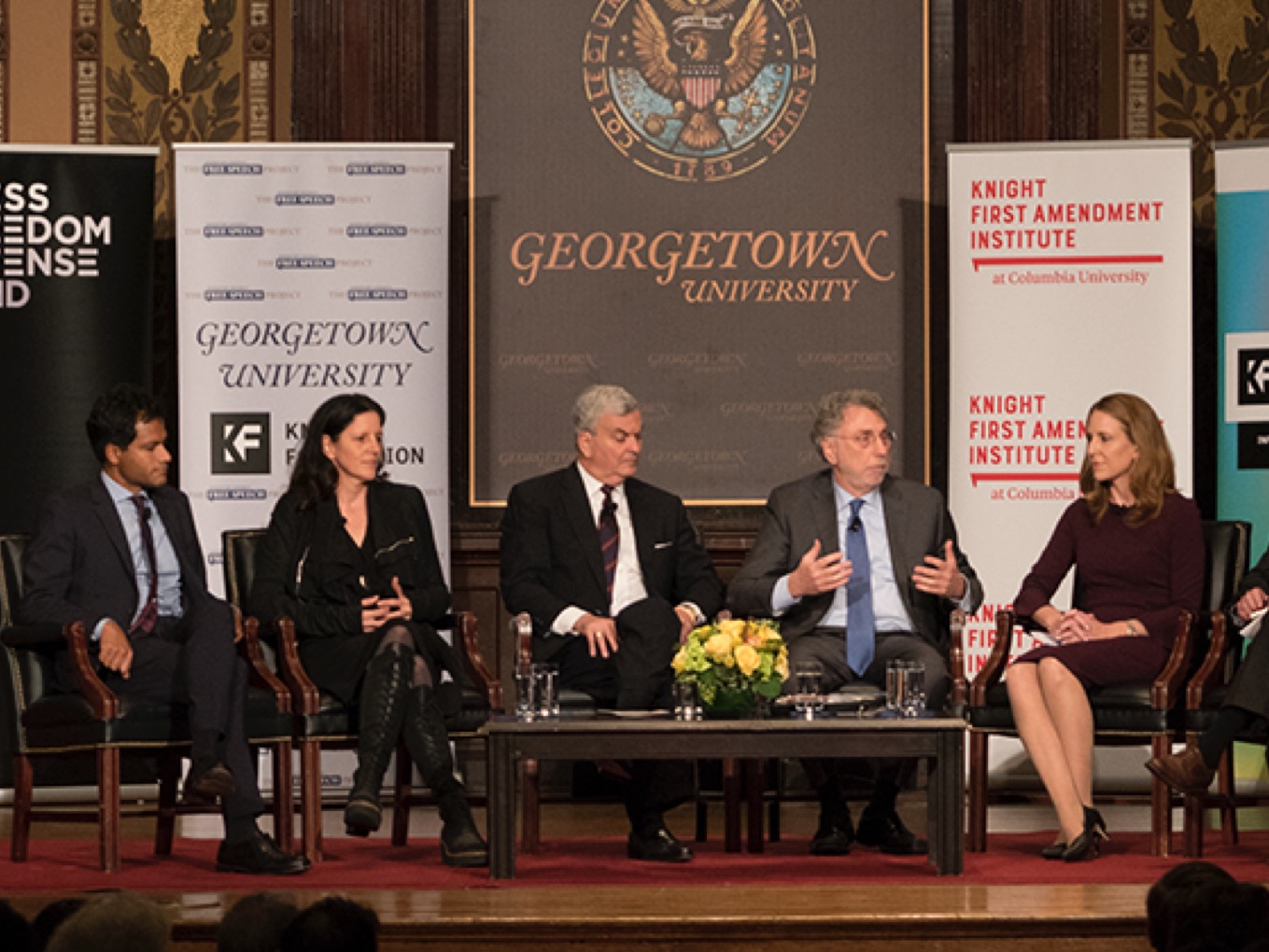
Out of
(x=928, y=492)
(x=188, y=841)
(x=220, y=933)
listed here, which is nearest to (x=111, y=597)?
(x=188, y=841)

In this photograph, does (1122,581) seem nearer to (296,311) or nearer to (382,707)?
(382,707)

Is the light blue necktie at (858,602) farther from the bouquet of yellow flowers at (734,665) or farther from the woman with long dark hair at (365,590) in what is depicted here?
the woman with long dark hair at (365,590)

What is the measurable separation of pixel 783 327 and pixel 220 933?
15.6 feet

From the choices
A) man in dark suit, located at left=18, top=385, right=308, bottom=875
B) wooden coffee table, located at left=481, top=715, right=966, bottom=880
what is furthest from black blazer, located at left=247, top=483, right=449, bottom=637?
wooden coffee table, located at left=481, top=715, right=966, bottom=880

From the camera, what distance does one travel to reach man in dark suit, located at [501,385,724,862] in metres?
5.53

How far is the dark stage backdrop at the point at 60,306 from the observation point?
6.68 m

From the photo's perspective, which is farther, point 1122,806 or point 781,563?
point 1122,806

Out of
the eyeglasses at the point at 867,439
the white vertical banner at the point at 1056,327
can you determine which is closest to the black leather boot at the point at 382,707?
the eyeglasses at the point at 867,439

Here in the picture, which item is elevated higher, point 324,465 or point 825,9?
point 825,9

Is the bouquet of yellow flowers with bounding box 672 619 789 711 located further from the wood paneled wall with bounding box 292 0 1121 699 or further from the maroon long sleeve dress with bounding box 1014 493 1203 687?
the wood paneled wall with bounding box 292 0 1121 699

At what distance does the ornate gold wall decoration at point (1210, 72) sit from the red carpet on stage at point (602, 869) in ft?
9.31

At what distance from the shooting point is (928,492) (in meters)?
5.71

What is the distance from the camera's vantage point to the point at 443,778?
5.13 m

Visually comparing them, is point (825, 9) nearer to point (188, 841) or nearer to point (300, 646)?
point (300, 646)
